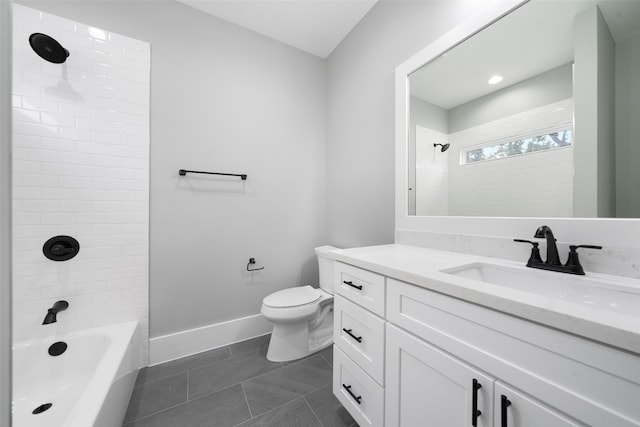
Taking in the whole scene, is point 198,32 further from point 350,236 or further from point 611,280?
point 611,280

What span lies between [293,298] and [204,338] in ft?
2.54

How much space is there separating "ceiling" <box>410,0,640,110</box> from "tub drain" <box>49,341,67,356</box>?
2.51 metres

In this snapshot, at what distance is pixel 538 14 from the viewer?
3.09ft

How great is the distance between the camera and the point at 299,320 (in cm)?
162

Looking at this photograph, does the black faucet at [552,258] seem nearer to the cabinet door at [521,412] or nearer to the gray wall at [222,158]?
the cabinet door at [521,412]

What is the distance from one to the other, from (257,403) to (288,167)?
1719 millimetres

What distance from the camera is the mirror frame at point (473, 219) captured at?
79cm

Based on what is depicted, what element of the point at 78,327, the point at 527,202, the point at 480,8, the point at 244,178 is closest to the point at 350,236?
the point at 244,178

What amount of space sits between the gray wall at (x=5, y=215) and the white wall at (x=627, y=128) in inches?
57.6

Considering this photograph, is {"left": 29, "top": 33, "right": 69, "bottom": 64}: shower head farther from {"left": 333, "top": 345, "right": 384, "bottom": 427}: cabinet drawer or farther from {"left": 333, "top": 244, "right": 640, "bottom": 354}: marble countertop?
{"left": 333, "top": 345, "right": 384, "bottom": 427}: cabinet drawer

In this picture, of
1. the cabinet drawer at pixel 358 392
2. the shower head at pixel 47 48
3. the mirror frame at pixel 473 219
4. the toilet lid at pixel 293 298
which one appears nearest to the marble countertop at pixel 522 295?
the mirror frame at pixel 473 219

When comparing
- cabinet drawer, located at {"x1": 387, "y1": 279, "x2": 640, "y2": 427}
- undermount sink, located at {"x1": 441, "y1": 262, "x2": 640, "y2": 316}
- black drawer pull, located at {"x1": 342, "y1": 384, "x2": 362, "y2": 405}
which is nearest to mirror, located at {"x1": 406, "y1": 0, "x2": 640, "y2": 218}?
undermount sink, located at {"x1": 441, "y1": 262, "x2": 640, "y2": 316}

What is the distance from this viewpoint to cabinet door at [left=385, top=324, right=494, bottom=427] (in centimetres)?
62

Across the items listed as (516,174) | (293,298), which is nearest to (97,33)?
(293,298)
